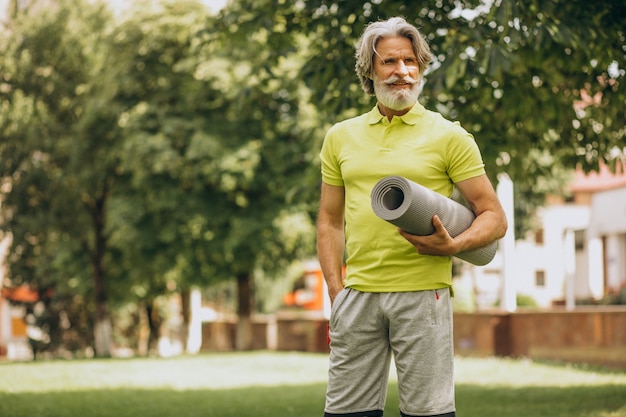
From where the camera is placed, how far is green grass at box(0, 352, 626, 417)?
A: 456 inches

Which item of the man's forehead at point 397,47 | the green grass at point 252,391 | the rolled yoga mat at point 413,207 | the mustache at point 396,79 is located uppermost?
A: the man's forehead at point 397,47

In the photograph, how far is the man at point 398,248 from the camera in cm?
396

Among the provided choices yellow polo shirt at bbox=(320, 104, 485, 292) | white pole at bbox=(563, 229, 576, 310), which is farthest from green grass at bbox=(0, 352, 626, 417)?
white pole at bbox=(563, 229, 576, 310)

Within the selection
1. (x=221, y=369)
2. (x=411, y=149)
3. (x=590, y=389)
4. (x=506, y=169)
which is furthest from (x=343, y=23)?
(x=221, y=369)

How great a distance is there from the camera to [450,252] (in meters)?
3.87

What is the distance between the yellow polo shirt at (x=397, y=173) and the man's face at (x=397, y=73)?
66mm

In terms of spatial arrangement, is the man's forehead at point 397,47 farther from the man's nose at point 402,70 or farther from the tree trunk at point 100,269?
the tree trunk at point 100,269

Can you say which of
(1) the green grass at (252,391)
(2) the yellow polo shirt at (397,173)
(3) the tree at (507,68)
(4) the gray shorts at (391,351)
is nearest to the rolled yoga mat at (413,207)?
(2) the yellow polo shirt at (397,173)

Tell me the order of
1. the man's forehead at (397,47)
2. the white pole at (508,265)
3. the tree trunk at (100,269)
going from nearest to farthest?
the man's forehead at (397,47) < the white pole at (508,265) < the tree trunk at (100,269)

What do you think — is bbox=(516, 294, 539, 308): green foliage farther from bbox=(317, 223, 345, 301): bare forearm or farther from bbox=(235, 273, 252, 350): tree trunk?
bbox=(317, 223, 345, 301): bare forearm

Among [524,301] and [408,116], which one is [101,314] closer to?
[524,301]

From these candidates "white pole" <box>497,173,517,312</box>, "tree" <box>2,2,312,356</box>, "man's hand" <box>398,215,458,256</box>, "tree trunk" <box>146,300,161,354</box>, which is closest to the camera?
"man's hand" <box>398,215,458,256</box>

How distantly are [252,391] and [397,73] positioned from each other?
11892 millimetres

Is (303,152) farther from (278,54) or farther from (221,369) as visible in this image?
(278,54)
